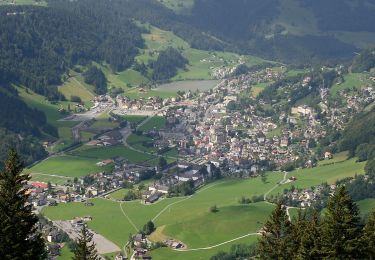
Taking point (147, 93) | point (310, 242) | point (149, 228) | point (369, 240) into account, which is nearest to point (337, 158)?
point (149, 228)

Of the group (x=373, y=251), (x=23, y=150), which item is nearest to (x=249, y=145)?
(x=23, y=150)

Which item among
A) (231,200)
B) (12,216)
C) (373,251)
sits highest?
(12,216)

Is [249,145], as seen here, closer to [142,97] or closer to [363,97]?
[363,97]

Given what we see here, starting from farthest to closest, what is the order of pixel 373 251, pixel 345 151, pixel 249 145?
1. pixel 249 145
2. pixel 345 151
3. pixel 373 251

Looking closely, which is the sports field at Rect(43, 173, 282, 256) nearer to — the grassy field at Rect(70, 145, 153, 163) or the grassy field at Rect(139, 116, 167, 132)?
the grassy field at Rect(70, 145, 153, 163)

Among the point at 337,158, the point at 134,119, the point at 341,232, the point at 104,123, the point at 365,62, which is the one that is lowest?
the point at 337,158

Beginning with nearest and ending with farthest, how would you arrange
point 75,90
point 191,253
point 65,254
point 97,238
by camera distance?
point 65,254 → point 191,253 → point 97,238 → point 75,90

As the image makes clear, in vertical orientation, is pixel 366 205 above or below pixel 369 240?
below

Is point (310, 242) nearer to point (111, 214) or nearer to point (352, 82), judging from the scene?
point (111, 214)
